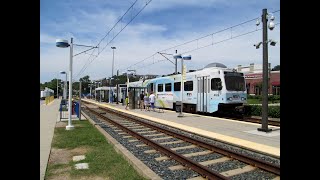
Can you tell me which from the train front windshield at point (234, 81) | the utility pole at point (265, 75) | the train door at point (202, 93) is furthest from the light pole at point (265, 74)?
the train door at point (202, 93)

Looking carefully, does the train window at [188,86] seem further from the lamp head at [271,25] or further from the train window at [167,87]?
the lamp head at [271,25]

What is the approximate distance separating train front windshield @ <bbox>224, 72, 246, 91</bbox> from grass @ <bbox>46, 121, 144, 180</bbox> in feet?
35.4

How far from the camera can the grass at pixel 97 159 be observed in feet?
22.3

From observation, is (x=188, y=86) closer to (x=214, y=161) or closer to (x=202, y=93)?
(x=202, y=93)

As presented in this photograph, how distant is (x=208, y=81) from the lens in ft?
70.2

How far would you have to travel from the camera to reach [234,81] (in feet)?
68.8

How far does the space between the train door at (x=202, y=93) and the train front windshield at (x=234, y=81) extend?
1519 mm

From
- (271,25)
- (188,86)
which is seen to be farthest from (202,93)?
(271,25)

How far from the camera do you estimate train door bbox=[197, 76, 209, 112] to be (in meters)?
21.6

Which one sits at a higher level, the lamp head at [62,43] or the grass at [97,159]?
the lamp head at [62,43]

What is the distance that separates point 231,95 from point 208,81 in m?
1.88

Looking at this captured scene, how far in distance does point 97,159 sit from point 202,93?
14.8m

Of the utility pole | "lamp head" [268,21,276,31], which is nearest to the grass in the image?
the utility pole
